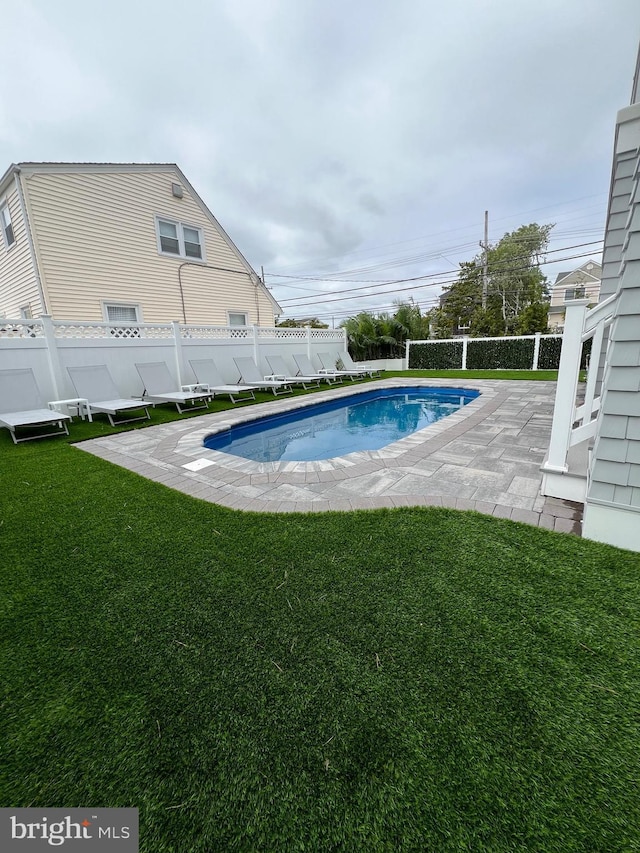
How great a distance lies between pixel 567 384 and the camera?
302cm

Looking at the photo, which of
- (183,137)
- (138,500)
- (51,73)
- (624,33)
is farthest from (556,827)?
(183,137)

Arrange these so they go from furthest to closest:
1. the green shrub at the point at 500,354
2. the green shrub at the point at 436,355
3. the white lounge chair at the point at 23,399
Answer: the green shrub at the point at 436,355
the green shrub at the point at 500,354
the white lounge chair at the point at 23,399

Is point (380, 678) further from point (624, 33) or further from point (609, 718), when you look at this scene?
point (624, 33)

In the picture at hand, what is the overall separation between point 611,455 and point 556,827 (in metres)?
2.02

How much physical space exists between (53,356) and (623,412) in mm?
8738

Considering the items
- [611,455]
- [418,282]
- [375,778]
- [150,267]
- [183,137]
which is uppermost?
[183,137]

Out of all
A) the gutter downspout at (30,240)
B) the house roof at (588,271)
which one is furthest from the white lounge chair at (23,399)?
the house roof at (588,271)

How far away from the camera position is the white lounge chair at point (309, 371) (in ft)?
40.4

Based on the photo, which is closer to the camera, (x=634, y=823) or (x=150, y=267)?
(x=634, y=823)

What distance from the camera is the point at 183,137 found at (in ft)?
36.3

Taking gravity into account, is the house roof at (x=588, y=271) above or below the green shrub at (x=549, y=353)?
A: above

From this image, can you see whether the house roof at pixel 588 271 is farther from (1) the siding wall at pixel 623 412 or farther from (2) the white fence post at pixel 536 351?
(1) the siding wall at pixel 623 412

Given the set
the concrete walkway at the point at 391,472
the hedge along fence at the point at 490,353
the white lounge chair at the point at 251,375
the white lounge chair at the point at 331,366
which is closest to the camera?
the concrete walkway at the point at 391,472

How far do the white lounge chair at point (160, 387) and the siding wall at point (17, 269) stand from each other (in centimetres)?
349
